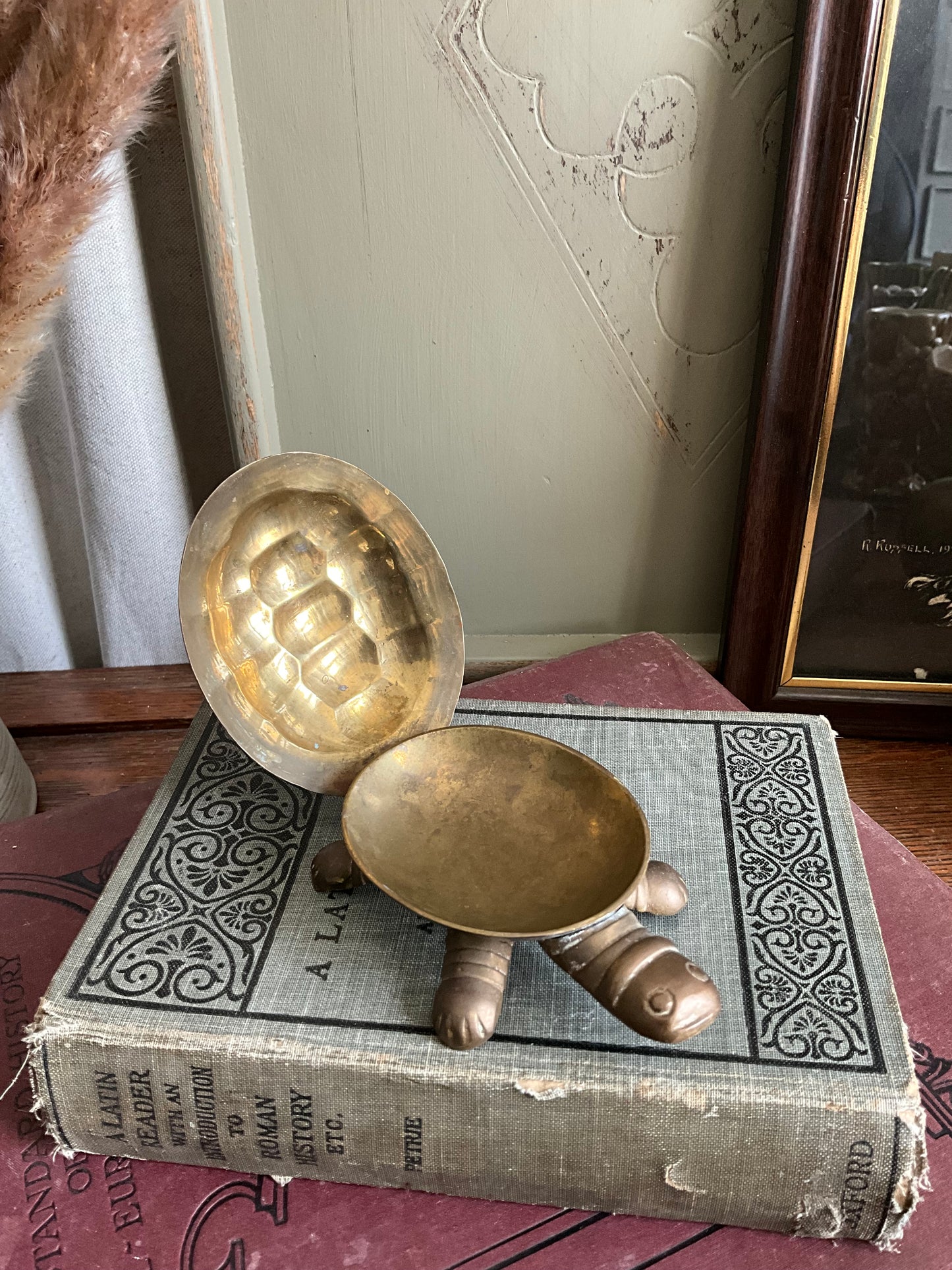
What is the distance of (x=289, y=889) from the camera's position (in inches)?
24.2

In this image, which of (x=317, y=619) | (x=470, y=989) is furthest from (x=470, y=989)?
(x=317, y=619)

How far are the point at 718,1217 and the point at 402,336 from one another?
737 millimetres

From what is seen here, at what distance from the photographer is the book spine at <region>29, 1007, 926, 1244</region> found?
19.2 inches

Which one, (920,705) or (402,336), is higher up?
(402,336)

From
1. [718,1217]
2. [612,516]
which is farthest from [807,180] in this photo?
[718,1217]

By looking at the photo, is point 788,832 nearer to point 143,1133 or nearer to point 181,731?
point 143,1133

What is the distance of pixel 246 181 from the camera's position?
845 millimetres

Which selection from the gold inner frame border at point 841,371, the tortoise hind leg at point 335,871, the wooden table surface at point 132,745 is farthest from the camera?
the wooden table surface at point 132,745

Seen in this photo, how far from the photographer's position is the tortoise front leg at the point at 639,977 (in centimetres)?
48

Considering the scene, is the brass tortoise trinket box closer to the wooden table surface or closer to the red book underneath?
the red book underneath

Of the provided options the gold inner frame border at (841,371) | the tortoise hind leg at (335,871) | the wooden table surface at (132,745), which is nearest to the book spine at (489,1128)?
the tortoise hind leg at (335,871)

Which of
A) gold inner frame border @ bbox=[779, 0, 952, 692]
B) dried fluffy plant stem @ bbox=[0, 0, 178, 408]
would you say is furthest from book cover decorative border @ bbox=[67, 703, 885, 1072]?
dried fluffy plant stem @ bbox=[0, 0, 178, 408]

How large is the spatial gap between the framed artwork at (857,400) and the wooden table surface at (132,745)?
45 mm

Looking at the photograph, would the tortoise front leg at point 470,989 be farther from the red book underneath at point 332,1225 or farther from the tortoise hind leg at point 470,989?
the red book underneath at point 332,1225
